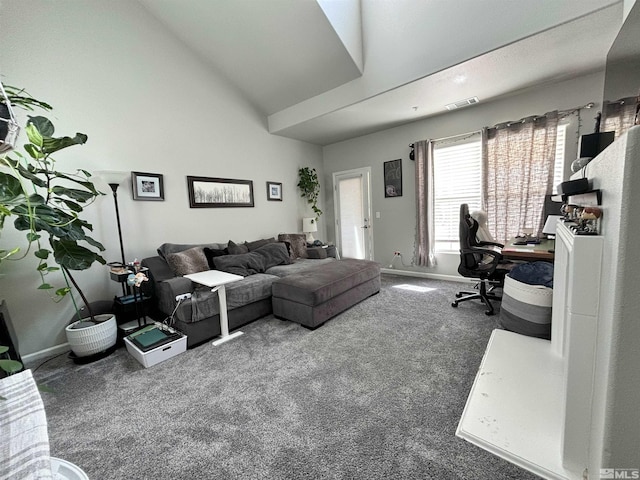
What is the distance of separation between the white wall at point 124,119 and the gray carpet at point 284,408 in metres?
1.10

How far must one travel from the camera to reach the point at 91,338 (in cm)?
219

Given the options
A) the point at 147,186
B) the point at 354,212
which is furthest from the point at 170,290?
the point at 354,212

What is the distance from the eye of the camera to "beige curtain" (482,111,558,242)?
3172 millimetres

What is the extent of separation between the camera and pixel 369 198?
493cm

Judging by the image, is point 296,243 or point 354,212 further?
point 354,212

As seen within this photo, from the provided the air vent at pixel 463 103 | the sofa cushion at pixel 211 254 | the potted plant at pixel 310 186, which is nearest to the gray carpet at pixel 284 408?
the sofa cushion at pixel 211 254

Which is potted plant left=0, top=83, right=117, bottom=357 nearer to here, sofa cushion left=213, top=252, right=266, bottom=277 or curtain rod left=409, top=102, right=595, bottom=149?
sofa cushion left=213, top=252, right=266, bottom=277

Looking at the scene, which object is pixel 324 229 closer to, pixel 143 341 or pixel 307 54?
pixel 307 54

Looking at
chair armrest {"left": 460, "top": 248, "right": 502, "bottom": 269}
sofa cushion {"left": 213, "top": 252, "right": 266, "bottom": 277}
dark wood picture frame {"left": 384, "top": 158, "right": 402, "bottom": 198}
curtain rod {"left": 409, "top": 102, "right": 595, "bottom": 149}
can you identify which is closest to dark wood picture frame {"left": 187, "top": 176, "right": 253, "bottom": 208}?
sofa cushion {"left": 213, "top": 252, "right": 266, "bottom": 277}

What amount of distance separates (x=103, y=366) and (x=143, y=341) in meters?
0.36

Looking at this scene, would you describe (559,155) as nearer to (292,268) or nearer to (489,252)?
(489,252)

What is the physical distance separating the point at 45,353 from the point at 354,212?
4.52m

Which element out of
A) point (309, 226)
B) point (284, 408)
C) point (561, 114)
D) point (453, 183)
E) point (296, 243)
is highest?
point (561, 114)

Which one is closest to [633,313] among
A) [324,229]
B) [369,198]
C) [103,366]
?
[103,366]
